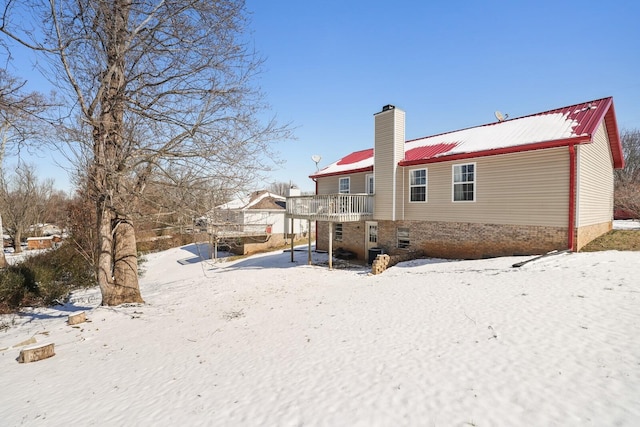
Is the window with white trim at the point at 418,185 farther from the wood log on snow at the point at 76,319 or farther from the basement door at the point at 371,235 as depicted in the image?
the wood log on snow at the point at 76,319

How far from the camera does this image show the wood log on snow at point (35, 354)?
611 cm

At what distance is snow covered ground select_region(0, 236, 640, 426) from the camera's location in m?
3.72

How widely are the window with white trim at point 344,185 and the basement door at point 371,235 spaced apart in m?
2.59

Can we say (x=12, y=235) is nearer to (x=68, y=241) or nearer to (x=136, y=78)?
(x=68, y=241)

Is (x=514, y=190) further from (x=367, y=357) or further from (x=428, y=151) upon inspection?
(x=367, y=357)

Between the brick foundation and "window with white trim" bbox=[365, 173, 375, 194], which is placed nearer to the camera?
the brick foundation

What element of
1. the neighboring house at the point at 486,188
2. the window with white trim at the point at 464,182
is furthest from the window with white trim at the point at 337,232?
the window with white trim at the point at 464,182

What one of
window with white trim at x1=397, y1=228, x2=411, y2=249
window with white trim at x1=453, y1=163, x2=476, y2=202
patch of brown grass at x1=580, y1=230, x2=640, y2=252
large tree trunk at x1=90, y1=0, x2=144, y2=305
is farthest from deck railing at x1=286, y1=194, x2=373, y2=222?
patch of brown grass at x1=580, y1=230, x2=640, y2=252

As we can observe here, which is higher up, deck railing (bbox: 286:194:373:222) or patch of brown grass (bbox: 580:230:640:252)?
deck railing (bbox: 286:194:373:222)

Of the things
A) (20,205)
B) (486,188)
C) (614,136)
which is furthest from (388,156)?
(20,205)

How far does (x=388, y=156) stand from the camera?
15102 mm

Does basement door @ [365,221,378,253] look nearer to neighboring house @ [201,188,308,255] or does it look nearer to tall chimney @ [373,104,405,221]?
tall chimney @ [373,104,405,221]

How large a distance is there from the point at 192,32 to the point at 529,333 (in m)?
10.9

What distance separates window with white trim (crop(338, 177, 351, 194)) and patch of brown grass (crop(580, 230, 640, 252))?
439 inches
